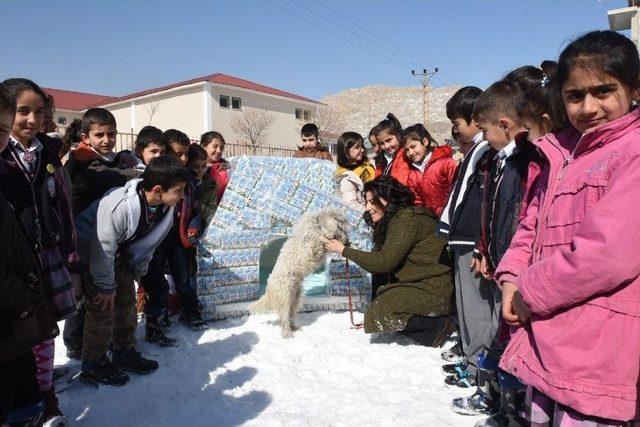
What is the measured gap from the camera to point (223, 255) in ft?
15.3

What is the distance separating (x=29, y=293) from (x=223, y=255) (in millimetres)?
2900

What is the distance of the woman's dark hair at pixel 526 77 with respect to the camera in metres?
2.62

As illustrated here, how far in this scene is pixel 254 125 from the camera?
1313 inches

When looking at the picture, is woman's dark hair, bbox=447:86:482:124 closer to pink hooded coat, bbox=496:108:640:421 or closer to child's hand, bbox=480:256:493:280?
child's hand, bbox=480:256:493:280

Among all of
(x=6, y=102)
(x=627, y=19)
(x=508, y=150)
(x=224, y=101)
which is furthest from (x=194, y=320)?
(x=224, y=101)

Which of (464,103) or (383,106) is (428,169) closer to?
(464,103)

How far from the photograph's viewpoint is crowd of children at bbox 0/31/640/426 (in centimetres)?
142

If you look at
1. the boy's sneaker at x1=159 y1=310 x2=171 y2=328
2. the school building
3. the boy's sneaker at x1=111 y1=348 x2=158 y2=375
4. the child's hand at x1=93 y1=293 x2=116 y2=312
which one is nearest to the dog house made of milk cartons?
the boy's sneaker at x1=159 y1=310 x2=171 y2=328

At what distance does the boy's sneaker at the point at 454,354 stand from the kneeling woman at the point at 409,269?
0.17 m

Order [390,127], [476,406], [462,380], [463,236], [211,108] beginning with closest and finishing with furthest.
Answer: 1. [476,406]
2. [463,236]
3. [462,380]
4. [390,127]
5. [211,108]

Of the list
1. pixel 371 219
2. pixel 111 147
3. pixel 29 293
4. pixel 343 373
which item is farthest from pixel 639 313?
pixel 111 147

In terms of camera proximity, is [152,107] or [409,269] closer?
[409,269]

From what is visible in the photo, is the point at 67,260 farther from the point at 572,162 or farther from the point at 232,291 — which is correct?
the point at 572,162

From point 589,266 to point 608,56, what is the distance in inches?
27.1
